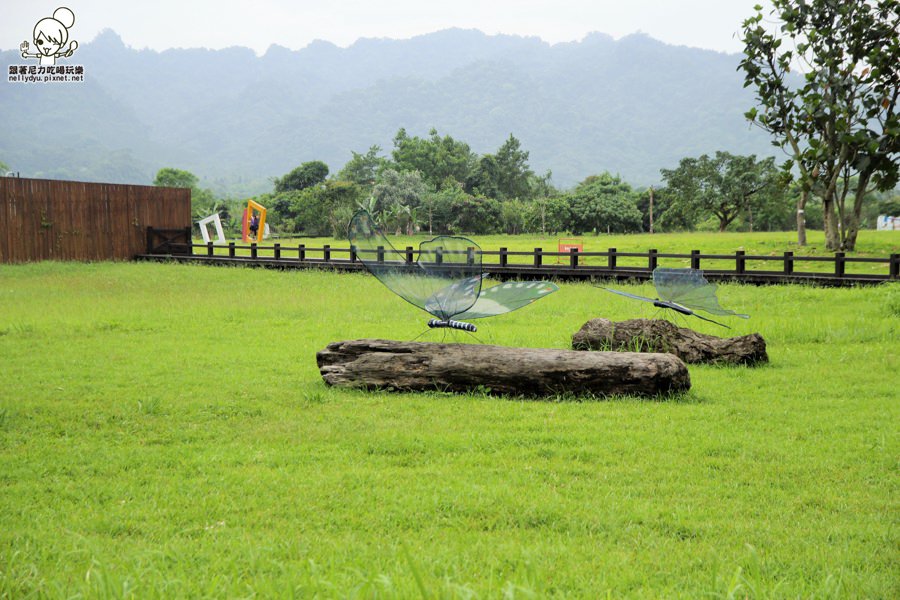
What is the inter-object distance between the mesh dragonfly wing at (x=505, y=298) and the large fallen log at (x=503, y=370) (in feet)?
1.57

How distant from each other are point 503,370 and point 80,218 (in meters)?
24.4

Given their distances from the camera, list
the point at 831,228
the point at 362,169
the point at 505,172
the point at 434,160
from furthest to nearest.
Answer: the point at 362,169 → the point at 434,160 → the point at 505,172 → the point at 831,228

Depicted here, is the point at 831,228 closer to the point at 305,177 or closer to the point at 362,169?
the point at 305,177

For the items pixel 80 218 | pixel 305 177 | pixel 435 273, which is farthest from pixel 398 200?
pixel 435 273

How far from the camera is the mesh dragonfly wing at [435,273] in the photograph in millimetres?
8537

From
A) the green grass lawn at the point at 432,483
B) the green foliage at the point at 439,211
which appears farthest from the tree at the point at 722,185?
the green grass lawn at the point at 432,483

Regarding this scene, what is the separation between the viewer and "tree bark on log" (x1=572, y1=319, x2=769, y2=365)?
9.66m

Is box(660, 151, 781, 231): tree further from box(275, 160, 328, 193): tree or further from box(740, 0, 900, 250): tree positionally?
box(275, 160, 328, 193): tree

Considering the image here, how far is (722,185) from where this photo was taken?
53.8 metres

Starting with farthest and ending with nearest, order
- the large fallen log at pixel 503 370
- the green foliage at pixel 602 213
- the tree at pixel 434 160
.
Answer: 1. the tree at pixel 434 160
2. the green foliage at pixel 602 213
3. the large fallen log at pixel 503 370

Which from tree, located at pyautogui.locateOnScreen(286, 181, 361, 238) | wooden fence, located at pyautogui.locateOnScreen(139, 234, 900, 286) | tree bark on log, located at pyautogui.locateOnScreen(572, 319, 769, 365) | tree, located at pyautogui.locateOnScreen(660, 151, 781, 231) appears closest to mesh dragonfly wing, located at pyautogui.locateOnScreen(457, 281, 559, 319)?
tree bark on log, located at pyautogui.locateOnScreen(572, 319, 769, 365)

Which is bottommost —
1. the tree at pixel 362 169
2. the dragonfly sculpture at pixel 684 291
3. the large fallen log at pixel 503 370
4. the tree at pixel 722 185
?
the large fallen log at pixel 503 370

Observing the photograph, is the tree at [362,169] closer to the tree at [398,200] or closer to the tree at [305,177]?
the tree at [305,177]

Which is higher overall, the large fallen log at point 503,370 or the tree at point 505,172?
the tree at point 505,172
